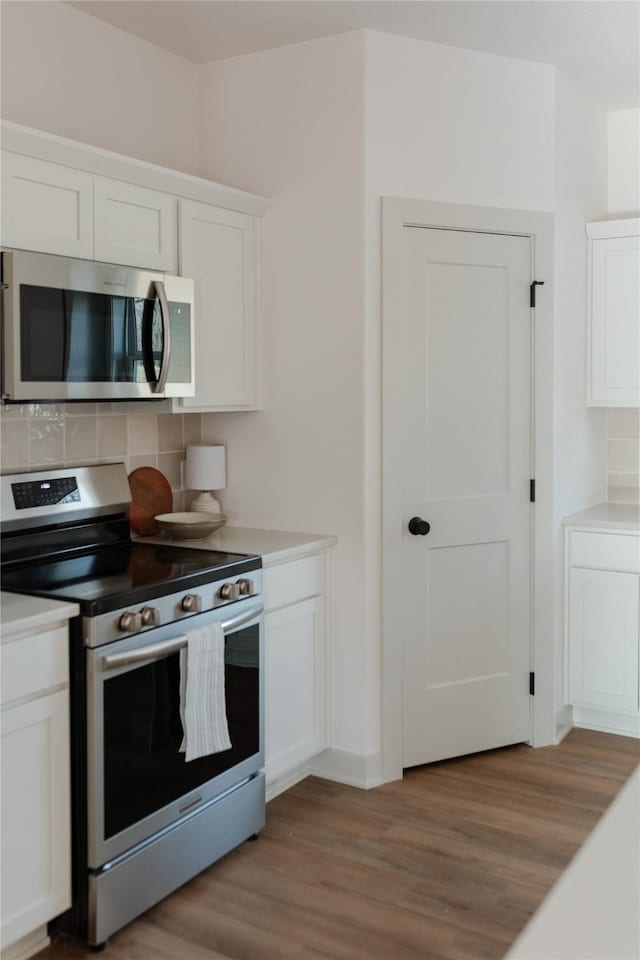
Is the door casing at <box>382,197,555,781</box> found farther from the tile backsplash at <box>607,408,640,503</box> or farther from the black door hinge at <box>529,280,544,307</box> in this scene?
the tile backsplash at <box>607,408,640,503</box>

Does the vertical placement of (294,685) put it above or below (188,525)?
below

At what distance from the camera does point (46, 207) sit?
259cm

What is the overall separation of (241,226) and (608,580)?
206 cm

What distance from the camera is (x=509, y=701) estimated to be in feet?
12.2

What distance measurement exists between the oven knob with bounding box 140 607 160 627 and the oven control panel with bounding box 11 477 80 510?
0.60m

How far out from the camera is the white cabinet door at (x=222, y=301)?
125 inches

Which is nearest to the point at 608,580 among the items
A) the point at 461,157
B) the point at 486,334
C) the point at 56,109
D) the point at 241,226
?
the point at 486,334

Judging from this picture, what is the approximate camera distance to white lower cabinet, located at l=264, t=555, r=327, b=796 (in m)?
3.12

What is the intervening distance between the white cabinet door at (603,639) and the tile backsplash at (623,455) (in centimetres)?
73

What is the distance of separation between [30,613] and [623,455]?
3116 millimetres

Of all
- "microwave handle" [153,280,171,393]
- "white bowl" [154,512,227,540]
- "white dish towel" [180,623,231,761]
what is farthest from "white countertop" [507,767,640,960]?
"white bowl" [154,512,227,540]

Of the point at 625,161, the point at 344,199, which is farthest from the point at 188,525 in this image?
the point at 625,161

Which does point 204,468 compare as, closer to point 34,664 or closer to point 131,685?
point 131,685

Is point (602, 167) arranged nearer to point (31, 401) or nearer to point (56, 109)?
point (56, 109)
